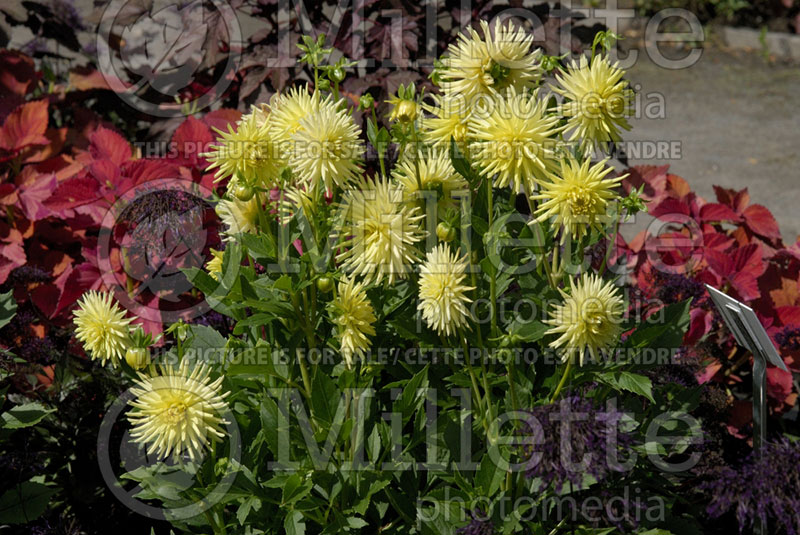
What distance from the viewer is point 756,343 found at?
1.69 meters

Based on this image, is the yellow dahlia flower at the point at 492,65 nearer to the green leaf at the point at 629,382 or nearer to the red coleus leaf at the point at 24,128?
the green leaf at the point at 629,382

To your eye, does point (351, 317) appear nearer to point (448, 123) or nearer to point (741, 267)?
point (448, 123)

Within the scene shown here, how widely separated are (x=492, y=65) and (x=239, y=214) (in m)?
0.60

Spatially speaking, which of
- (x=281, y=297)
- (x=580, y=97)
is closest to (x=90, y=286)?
(x=281, y=297)

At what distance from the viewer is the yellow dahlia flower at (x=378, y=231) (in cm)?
151

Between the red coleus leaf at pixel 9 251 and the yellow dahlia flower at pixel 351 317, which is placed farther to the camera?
the red coleus leaf at pixel 9 251

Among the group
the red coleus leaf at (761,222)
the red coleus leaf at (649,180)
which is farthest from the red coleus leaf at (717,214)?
the red coleus leaf at (649,180)

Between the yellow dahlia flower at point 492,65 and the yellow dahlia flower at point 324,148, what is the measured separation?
211 millimetres

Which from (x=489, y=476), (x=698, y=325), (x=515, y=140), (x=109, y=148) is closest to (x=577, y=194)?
(x=515, y=140)

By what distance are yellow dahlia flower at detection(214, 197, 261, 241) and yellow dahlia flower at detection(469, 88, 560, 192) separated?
501 mm

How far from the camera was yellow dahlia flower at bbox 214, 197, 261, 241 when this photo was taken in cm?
174

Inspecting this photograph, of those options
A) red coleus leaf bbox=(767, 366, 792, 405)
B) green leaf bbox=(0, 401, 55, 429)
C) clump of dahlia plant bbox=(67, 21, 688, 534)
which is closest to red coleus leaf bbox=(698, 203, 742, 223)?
red coleus leaf bbox=(767, 366, 792, 405)

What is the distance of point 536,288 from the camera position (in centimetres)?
173

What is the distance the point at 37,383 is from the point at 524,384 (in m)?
1.39
